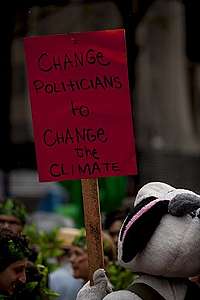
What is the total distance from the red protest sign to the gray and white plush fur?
369 millimetres

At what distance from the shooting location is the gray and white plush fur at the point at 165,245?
4.29m

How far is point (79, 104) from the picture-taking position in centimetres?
469

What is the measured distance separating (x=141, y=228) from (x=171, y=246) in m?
0.14

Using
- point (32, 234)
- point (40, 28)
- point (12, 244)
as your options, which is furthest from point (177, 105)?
point (12, 244)

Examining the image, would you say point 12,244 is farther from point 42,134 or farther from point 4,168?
point 4,168

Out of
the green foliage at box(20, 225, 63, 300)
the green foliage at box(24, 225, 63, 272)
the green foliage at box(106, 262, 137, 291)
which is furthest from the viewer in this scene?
the green foliage at box(24, 225, 63, 272)

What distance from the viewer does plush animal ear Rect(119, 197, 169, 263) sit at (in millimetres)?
4328

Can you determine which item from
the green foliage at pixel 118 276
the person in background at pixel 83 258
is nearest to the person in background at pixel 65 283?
the person in background at pixel 83 258

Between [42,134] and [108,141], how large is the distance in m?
0.30

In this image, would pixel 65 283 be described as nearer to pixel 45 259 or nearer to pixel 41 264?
pixel 45 259

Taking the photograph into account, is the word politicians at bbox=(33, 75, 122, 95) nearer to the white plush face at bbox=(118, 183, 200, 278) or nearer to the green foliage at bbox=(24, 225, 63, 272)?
the white plush face at bbox=(118, 183, 200, 278)

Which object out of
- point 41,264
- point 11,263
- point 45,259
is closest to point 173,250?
point 11,263

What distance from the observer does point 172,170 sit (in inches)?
625

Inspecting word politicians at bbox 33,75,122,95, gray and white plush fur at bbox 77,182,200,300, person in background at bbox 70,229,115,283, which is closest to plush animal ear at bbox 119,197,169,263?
gray and white plush fur at bbox 77,182,200,300
